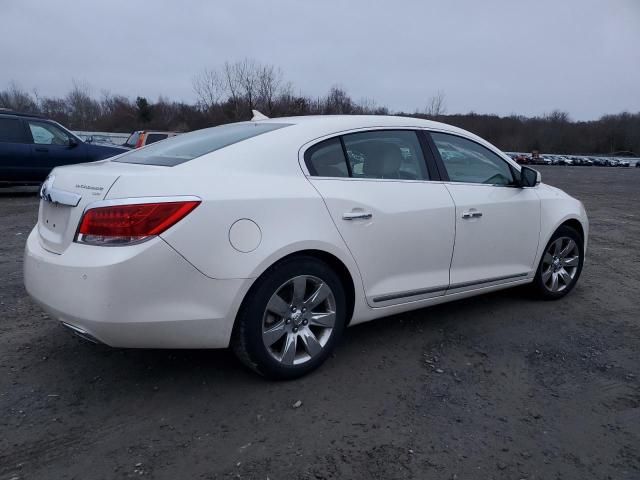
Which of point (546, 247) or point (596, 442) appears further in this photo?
point (546, 247)

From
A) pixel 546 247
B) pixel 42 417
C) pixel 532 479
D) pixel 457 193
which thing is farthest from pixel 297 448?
pixel 546 247

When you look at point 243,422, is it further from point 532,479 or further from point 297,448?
point 532,479

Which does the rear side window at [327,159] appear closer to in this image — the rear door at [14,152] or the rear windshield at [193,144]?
the rear windshield at [193,144]

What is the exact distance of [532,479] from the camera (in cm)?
234

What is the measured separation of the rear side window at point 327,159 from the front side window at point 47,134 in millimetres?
10186

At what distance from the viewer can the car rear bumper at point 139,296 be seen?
2.57 metres

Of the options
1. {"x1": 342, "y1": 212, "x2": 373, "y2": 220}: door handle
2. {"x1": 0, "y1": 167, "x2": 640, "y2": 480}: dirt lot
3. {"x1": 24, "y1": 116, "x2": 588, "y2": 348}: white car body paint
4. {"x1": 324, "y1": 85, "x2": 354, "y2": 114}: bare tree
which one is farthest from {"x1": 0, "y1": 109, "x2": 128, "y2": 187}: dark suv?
{"x1": 324, "y1": 85, "x2": 354, "y2": 114}: bare tree

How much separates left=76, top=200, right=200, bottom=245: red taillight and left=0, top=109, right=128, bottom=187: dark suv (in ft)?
33.1

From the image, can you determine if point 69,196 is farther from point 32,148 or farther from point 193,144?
point 32,148

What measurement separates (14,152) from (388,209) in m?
10.5

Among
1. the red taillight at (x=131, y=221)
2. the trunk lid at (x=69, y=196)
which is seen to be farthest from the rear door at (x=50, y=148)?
the red taillight at (x=131, y=221)

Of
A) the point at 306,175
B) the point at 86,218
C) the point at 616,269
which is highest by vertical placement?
the point at 306,175

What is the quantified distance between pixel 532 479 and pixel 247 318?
5.02 ft

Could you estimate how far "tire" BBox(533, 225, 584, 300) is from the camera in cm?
471
